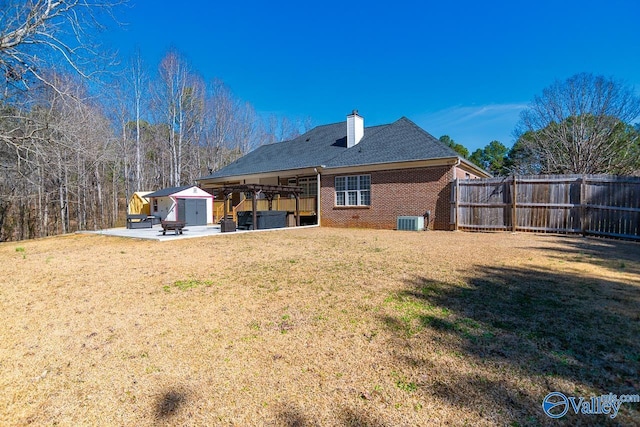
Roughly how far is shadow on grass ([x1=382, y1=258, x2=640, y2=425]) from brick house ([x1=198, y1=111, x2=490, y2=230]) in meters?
9.18

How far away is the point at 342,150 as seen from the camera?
18.3 m

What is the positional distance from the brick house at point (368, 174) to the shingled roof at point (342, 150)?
0.04 metres

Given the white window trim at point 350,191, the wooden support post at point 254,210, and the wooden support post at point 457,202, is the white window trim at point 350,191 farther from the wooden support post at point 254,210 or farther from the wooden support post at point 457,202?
the wooden support post at point 254,210

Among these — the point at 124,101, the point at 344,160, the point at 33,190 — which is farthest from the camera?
the point at 124,101

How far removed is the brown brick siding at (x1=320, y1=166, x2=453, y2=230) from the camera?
1345 cm

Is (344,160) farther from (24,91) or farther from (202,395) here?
(202,395)

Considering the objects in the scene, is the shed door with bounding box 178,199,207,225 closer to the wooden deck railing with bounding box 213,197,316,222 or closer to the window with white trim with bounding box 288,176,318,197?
the wooden deck railing with bounding box 213,197,316,222

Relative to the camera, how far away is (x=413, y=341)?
3.03 m

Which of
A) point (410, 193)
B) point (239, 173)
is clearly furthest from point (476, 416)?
point (239, 173)

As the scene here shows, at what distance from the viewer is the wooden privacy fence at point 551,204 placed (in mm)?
10133

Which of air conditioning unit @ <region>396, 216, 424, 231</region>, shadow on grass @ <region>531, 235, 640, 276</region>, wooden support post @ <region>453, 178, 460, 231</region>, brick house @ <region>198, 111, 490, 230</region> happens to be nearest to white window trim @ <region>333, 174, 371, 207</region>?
brick house @ <region>198, 111, 490, 230</region>

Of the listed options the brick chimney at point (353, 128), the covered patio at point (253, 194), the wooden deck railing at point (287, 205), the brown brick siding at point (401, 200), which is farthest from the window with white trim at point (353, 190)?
the brick chimney at point (353, 128)

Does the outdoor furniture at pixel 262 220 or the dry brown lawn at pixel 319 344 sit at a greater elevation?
the outdoor furniture at pixel 262 220

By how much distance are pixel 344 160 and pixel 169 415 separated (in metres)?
15.1
